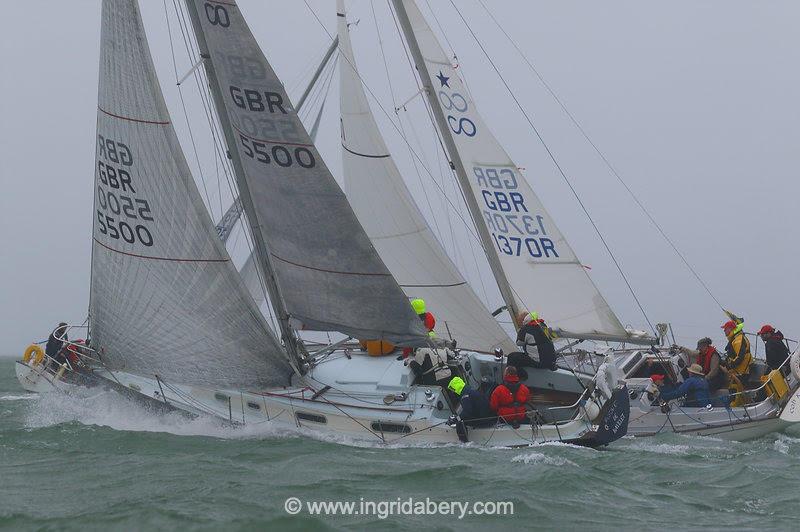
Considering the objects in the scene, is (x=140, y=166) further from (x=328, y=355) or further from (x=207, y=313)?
(x=328, y=355)

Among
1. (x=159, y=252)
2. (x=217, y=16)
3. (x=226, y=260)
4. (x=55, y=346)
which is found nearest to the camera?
(x=159, y=252)

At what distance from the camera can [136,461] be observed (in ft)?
37.0

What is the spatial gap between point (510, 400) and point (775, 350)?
14.8 ft

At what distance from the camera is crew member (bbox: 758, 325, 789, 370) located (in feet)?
49.2

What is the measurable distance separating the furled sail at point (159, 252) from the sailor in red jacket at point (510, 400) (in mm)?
2989

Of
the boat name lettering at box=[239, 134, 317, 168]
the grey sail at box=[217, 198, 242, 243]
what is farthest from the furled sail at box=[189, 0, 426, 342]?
the grey sail at box=[217, 198, 242, 243]

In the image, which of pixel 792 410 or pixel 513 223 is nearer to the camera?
pixel 792 410

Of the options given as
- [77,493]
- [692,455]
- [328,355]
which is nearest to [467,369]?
[328,355]

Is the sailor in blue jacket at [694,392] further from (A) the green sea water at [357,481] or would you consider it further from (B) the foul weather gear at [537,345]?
(B) the foul weather gear at [537,345]

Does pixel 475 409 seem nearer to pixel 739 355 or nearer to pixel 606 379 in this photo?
pixel 606 379

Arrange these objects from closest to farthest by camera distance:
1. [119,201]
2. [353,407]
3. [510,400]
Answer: [510,400]
[353,407]
[119,201]

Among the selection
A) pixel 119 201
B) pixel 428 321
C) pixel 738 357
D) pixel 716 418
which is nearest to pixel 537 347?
pixel 428 321

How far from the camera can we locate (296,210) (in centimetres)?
1376

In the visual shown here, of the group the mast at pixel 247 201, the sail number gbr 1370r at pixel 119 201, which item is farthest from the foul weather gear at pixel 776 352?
the sail number gbr 1370r at pixel 119 201
